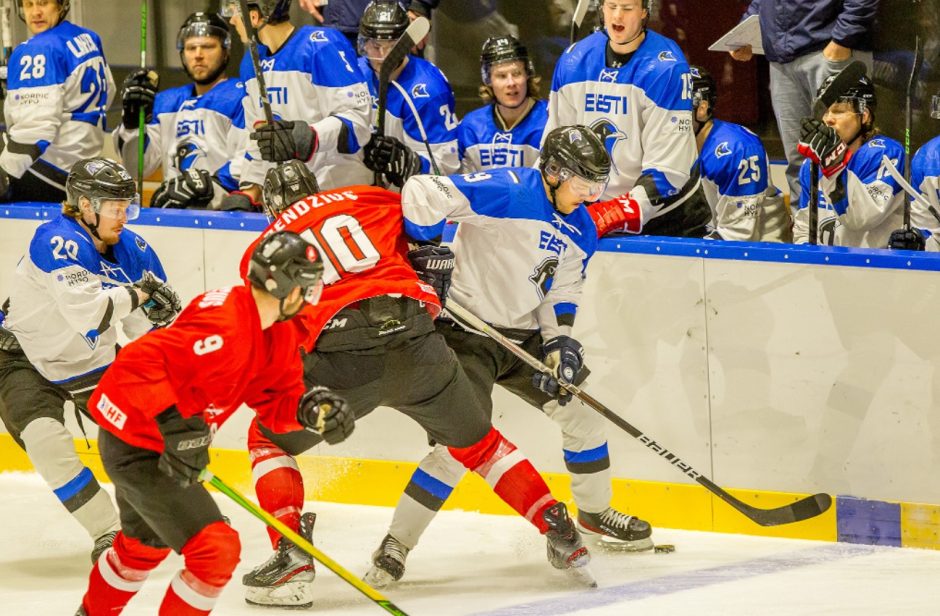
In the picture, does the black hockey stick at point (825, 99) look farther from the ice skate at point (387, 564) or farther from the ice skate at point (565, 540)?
the ice skate at point (387, 564)

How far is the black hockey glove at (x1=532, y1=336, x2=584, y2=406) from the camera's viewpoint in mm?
4586

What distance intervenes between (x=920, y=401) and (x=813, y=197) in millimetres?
757

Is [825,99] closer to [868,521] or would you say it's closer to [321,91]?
[868,521]

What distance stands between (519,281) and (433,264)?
0.34m

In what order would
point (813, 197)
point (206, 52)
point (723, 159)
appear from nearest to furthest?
point (813, 197) < point (723, 159) < point (206, 52)

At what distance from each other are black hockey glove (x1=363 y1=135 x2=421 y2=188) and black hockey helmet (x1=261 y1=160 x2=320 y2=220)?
1.00 metres

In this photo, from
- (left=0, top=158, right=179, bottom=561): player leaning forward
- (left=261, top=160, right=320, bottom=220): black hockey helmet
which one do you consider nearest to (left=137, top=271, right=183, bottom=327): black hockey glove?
(left=0, top=158, right=179, bottom=561): player leaning forward

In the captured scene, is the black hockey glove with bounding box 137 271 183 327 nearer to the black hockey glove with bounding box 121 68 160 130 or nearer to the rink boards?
the rink boards

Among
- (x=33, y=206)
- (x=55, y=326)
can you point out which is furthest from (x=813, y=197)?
(x=33, y=206)

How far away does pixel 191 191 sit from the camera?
585 cm

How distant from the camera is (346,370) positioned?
4316 mm

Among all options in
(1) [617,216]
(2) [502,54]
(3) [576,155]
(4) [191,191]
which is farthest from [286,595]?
(2) [502,54]

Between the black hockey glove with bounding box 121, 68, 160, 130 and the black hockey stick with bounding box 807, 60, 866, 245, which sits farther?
the black hockey glove with bounding box 121, 68, 160, 130

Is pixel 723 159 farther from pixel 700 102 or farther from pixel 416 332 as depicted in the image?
pixel 416 332
